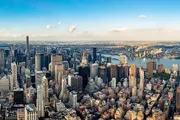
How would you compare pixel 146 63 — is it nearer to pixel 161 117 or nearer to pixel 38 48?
pixel 38 48

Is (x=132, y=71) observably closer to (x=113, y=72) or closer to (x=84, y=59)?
(x=113, y=72)

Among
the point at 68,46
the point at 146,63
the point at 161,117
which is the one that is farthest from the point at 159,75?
the point at 161,117

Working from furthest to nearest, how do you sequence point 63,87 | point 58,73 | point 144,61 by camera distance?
1. point 144,61
2. point 58,73
3. point 63,87

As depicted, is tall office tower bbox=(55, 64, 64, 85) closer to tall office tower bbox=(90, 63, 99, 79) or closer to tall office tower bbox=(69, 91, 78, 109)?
tall office tower bbox=(90, 63, 99, 79)

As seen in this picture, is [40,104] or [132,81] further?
[132,81]

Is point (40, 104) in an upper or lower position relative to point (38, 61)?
lower

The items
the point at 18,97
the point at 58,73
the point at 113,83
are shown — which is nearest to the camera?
the point at 18,97

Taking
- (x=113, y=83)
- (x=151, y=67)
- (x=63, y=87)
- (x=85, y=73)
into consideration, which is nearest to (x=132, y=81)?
(x=113, y=83)

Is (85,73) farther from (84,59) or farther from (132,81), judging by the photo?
(84,59)

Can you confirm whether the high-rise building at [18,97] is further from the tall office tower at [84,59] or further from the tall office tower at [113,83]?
the tall office tower at [84,59]

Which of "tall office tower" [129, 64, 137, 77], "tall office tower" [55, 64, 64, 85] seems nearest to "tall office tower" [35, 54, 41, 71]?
"tall office tower" [55, 64, 64, 85]

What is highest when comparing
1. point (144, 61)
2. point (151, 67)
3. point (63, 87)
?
point (144, 61)
